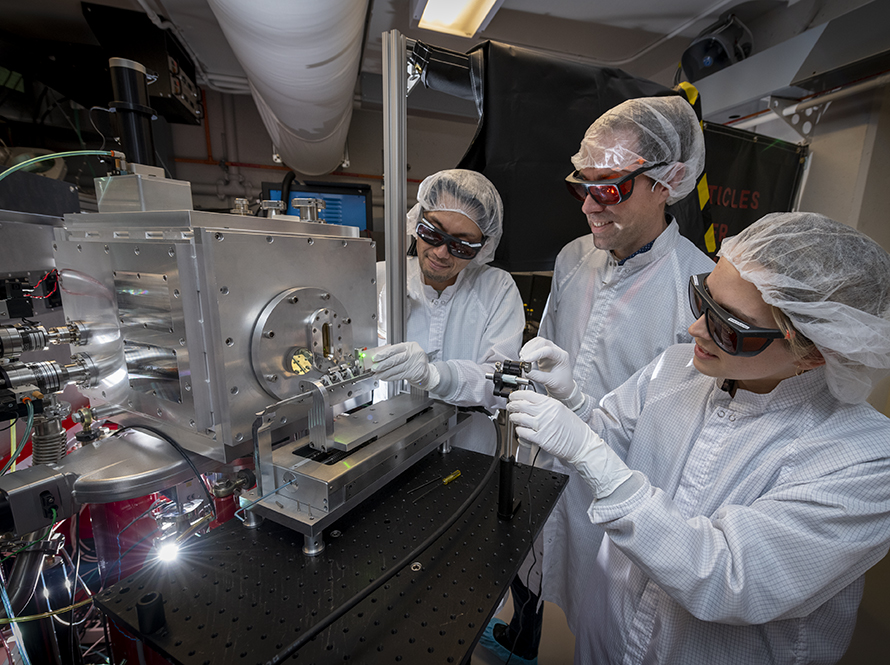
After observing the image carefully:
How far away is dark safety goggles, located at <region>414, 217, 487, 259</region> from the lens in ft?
3.67

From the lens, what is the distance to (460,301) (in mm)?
1315

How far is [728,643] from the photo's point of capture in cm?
70

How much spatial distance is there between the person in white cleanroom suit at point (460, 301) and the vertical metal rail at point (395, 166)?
125mm

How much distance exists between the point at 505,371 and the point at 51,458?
80 cm

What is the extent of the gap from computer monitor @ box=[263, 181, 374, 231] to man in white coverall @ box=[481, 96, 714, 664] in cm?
221

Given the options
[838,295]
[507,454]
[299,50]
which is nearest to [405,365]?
[507,454]

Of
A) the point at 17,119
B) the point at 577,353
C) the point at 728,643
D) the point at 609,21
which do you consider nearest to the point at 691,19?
the point at 609,21

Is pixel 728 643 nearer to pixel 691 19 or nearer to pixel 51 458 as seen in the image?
pixel 51 458

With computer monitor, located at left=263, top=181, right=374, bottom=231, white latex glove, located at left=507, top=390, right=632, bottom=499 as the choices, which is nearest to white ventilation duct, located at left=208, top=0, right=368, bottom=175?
computer monitor, located at left=263, top=181, right=374, bottom=231

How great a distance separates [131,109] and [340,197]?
2.43 meters

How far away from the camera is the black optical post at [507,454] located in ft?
2.26

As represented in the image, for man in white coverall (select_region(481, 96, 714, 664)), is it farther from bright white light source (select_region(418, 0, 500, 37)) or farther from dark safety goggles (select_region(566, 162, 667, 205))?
bright white light source (select_region(418, 0, 500, 37))

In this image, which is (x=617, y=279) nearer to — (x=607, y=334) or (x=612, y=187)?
(x=607, y=334)

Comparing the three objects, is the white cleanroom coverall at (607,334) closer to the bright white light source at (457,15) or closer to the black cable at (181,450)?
the black cable at (181,450)
